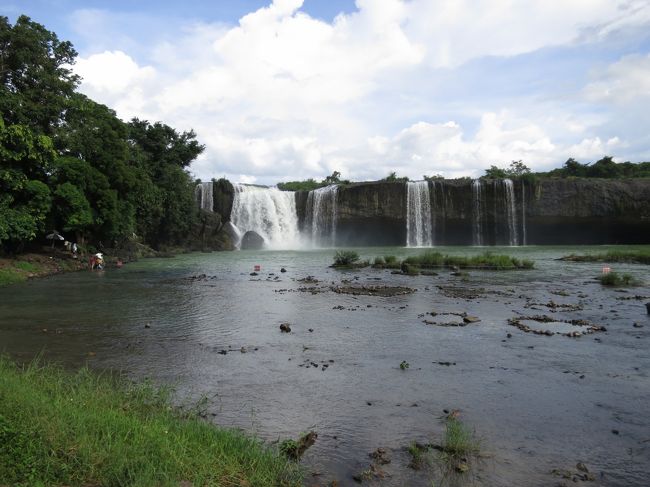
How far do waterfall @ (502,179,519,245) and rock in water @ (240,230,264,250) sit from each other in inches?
926

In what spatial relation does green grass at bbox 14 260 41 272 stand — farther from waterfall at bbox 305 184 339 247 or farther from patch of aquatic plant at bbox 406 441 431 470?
waterfall at bbox 305 184 339 247

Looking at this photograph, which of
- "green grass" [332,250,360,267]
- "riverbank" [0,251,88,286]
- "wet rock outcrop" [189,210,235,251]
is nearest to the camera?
"riverbank" [0,251,88,286]

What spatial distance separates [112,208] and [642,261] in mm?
28548

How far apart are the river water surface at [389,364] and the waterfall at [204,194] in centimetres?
A: 3380

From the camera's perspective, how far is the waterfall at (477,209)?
47.3 m

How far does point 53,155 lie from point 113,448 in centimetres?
2240

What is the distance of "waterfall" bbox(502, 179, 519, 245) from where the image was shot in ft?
153

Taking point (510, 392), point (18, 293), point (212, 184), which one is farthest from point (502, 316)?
point (212, 184)

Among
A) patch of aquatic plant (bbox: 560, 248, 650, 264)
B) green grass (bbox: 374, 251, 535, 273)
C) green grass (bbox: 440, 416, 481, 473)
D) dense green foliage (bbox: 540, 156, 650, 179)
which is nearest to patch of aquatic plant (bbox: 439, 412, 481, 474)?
green grass (bbox: 440, 416, 481, 473)

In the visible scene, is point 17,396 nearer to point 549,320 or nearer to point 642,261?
point 549,320

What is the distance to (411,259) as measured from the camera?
987 inches

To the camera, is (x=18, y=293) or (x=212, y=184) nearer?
(x=18, y=293)

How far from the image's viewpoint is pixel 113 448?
4246 millimetres

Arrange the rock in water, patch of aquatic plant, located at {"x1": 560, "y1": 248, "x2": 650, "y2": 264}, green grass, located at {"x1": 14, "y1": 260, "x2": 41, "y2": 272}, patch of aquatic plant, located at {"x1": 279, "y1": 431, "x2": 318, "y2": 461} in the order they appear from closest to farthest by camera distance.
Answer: patch of aquatic plant, located at {"x1": 279, "y1": 431, "x2": 318, "y2": 461} < green grass, located at {"x1": 14, "y1": 260, "x2": 41, "y2": 272} < patch of aquatic plant, located at {"x1": 560, "y1": 248, "x2": 650, "y2": 264} < the rock in water
